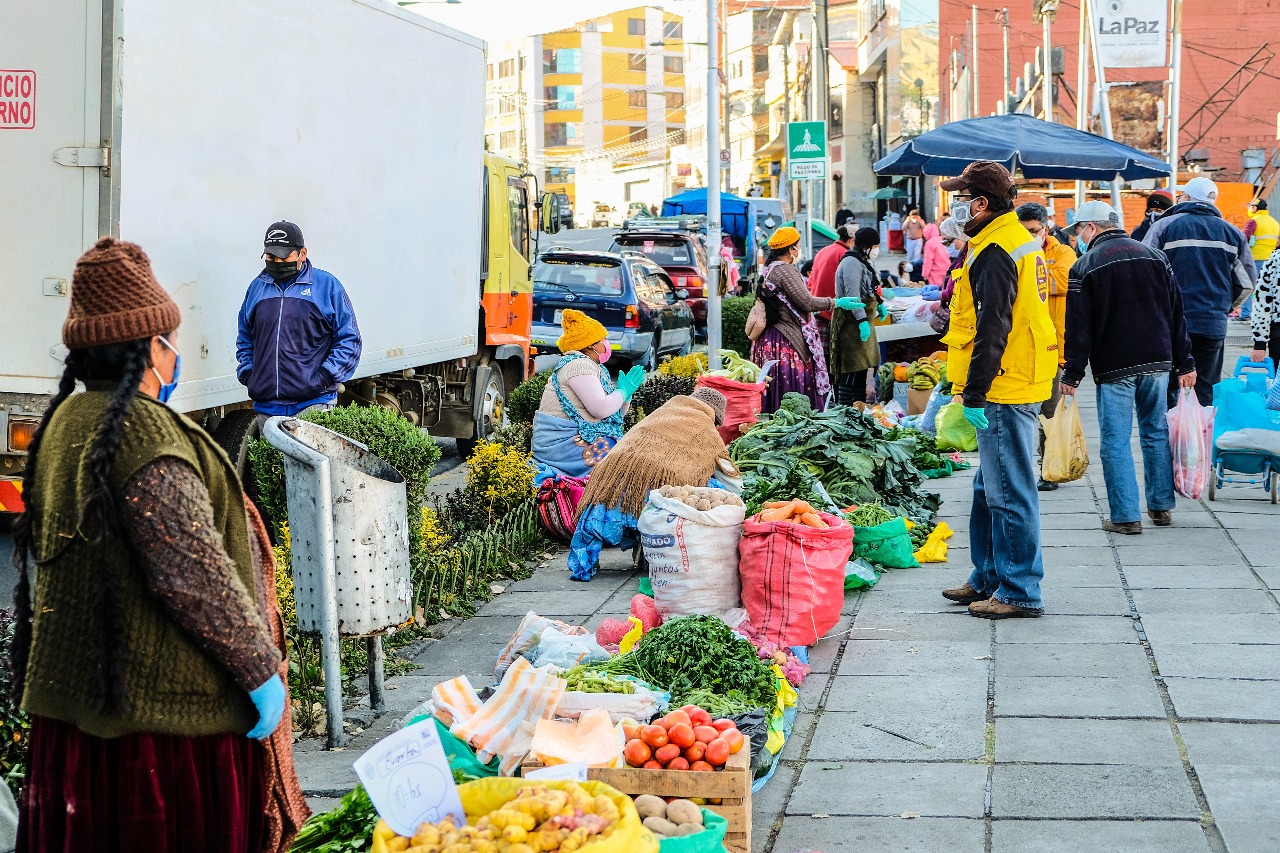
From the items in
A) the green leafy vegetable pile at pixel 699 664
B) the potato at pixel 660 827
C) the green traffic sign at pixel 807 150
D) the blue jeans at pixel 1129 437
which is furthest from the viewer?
the green traffic sign at pixel 807 150

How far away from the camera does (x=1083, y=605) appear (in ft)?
23.2

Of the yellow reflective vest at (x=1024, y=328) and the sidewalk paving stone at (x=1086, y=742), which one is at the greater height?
the yellow reflective vest at (x=1024, y=328)

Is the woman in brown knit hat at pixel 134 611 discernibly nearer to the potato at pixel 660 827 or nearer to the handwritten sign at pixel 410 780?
the handwritten sign at pixel 410 780

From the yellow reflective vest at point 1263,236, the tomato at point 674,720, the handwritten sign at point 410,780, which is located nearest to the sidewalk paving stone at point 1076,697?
the tomato at point 674,720

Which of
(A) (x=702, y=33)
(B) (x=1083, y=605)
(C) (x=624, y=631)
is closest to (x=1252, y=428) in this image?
(B) (x=1083, y=605)

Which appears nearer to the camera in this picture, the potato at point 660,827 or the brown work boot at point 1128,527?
the potato at point 660,827

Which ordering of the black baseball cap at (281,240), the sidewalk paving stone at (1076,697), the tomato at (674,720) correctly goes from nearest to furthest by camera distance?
the tomato at (674,720) < the sidewalk paving stone at (1076,697) < the black baseball cap at (281,240)

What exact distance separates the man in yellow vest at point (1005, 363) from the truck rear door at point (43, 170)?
449 centimetres

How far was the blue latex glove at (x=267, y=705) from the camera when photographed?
305 cm

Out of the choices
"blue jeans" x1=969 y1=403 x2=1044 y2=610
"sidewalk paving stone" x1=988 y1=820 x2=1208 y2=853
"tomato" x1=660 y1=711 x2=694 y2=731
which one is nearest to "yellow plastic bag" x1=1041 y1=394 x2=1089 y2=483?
"blue jeans" x1=969 y1=403 x2=1044 y2=610

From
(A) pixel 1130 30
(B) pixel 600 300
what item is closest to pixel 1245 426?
(A) pixel 1130 30

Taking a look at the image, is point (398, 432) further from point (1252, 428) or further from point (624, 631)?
point (1252, 428)

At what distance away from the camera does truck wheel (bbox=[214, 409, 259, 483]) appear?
901 cm

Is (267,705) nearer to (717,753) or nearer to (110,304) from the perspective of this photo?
(110,304)
